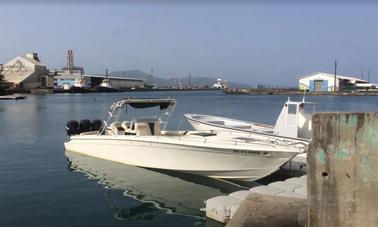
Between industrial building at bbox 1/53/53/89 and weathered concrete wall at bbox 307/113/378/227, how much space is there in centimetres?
17228

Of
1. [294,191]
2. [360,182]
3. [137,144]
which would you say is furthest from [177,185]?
[360,182]

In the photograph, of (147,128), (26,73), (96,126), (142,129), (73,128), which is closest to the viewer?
(142,129)

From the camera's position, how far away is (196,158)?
1522 cm

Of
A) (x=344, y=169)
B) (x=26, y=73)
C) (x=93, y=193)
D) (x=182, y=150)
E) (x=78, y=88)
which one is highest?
(x=26, y=73)

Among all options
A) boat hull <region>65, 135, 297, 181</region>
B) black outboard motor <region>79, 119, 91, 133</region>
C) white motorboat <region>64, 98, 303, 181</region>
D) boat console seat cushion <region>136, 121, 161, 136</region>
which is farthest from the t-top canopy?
black outboard motor <region>79, 119, 91, 133</region>

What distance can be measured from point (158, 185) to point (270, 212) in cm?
675

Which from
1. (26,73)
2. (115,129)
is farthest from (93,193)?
(26,73)

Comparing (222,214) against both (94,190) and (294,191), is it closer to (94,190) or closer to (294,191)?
(294,191)

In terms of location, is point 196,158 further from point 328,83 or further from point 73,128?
point 328,83

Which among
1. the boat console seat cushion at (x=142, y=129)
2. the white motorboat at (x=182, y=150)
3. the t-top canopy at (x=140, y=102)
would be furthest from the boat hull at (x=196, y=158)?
the t-top canopy at (x=140, y=102)

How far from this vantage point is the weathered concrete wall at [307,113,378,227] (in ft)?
16.9

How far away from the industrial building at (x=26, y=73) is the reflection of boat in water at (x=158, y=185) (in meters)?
160

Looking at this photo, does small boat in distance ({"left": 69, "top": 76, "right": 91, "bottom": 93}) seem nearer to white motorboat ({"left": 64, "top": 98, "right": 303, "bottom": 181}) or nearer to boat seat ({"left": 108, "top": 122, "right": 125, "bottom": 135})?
white motorboat ({"left": 64, "top": 98, "right": 303, "bottom": 181})

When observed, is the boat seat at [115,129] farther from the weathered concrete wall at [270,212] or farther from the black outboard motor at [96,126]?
the weathered concrete wall at [270,212]
